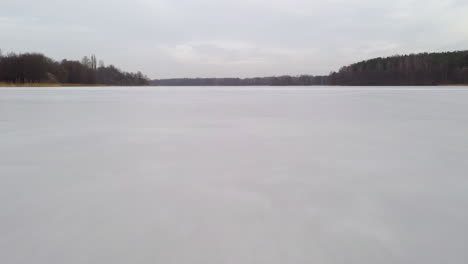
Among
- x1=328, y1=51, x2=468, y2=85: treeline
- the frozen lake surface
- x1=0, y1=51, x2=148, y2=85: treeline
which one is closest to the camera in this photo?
the frozen lake surface

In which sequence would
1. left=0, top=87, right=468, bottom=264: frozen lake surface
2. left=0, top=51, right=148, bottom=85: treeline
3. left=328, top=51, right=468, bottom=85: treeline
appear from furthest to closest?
left=328, top=51, right=468, bottom=85: treeline
left=0, top=51, right=148, bottom=85: treeline
left=0, top=87, right=468, bottom=264: frozen lake surface

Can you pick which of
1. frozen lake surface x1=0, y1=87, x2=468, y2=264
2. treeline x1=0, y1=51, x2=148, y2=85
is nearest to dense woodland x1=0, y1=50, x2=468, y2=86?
treeline x1=0, y1=51, x2=148, y2=85

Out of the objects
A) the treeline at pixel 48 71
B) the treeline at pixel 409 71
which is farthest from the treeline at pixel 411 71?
the treeline at pixel 48 71

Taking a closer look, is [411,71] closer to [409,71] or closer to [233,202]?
[409,71]

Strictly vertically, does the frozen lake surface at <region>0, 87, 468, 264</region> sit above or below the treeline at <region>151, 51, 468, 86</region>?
below

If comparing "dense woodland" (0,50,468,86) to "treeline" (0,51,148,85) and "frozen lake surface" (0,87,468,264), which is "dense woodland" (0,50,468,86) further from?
"frozen lake surface" (0,87,468,264)

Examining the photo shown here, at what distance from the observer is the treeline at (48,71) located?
31619 millimetres

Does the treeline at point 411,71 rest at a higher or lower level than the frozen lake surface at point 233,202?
higher

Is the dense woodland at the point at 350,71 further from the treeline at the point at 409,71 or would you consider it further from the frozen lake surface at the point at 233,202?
the frozen lake surface at the point at 233,202

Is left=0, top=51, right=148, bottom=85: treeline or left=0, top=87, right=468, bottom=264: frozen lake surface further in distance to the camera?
left=0, top=51, right=148, bottom=85: treeline

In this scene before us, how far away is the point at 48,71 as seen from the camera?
117 feet

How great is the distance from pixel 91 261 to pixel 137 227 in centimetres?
25

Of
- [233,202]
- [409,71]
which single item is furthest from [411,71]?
[233,202]

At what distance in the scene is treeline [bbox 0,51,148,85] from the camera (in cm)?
3162
